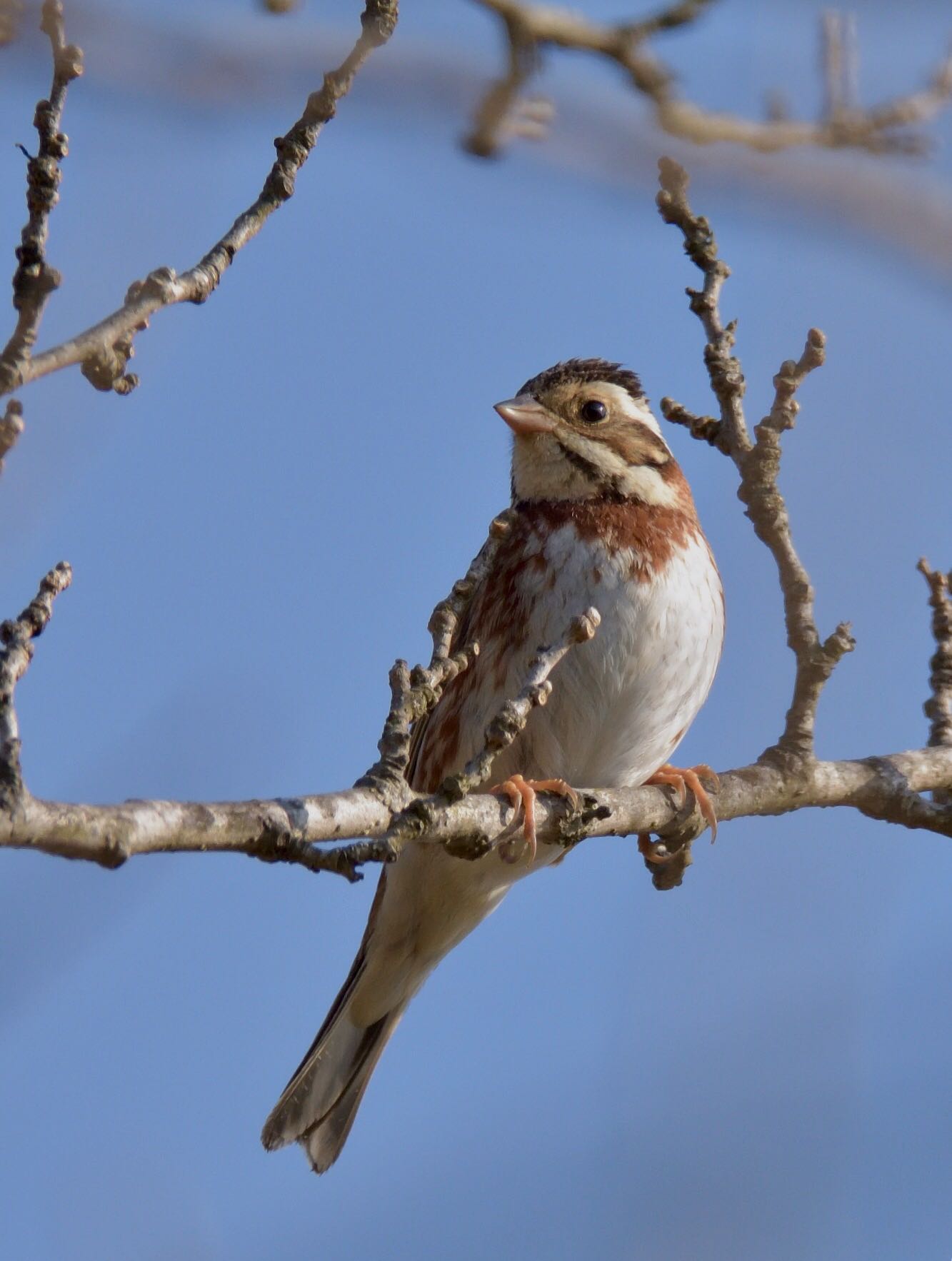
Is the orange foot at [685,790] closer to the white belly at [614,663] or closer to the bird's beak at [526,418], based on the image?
the white belly at [614,663]

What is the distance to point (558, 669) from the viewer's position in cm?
583

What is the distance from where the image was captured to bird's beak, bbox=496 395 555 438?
620 centimetres

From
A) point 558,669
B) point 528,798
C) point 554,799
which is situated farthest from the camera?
point 558,669

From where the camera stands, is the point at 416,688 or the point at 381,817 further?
the point at 416,688

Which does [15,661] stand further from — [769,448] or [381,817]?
[769,448]

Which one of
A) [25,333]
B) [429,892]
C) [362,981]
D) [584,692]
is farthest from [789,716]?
[25,333]

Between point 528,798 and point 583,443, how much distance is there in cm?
218

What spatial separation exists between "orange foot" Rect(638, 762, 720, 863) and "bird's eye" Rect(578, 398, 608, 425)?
4.96 feet

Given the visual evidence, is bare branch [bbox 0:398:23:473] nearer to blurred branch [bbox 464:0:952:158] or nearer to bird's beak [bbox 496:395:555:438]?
blurred branch [bbox 464:0:952:158]

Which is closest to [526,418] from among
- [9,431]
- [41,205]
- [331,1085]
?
[331,1085]

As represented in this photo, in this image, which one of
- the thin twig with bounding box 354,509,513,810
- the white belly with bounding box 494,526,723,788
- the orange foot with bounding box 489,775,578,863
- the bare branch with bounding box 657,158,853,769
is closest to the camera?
the thin twig with bounding box 354,509,513,810

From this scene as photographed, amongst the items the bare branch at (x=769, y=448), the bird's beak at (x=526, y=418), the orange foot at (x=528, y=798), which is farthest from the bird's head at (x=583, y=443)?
the orange foot at (x=528, y=798)

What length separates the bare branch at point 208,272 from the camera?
3002mm

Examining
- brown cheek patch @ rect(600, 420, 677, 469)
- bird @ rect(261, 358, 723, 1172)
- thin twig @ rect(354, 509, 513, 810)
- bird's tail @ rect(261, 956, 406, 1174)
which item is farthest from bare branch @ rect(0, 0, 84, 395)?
bird's tail @ rect(261, 956, 406, 1174)
